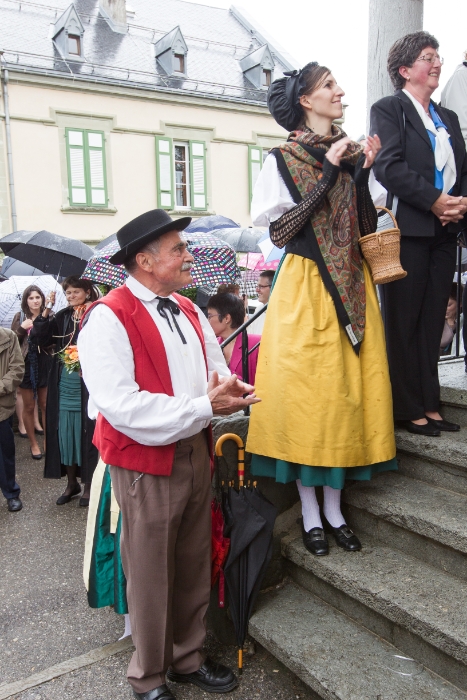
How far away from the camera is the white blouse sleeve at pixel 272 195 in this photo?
→ 2889mm

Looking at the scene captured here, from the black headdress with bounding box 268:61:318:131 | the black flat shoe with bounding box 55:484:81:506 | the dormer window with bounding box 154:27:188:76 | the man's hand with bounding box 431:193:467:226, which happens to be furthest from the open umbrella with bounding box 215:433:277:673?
the dormer window with bounding box 154:27:188:76

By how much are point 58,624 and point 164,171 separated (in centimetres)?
1658

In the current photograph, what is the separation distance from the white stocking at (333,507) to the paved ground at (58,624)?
0.71 m

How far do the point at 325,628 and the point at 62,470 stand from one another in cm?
346

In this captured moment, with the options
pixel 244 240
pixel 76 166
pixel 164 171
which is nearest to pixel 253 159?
pixel 164 171

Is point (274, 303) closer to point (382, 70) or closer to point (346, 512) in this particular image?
point (346, 512)

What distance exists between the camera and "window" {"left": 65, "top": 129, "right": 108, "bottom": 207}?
17.1 m

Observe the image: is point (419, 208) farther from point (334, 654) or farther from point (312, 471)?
point (334, 654)

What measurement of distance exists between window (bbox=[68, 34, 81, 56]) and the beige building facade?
201 cm

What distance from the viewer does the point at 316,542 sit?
301cm

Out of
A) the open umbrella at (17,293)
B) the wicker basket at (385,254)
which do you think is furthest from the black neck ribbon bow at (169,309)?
the open umbrella at (17,293)

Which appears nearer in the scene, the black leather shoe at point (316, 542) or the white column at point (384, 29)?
the black leather shoe at point (316, 542)

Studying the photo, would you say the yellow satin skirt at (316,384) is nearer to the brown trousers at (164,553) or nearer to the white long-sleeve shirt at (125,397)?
the brown trousers at (164,553)

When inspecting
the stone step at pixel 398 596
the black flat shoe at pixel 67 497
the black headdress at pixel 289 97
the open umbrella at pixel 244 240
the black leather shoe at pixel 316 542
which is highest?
the black headdress at pixel 289 97
